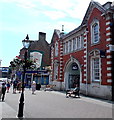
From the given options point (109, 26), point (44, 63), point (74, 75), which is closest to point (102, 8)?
Result: point (109, 26)

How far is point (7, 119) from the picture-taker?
7.72 metres

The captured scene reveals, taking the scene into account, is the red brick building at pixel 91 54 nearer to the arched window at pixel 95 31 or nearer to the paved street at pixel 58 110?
the arched window at pixel 95 31

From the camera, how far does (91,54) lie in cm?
1795

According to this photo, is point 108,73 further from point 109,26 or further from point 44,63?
point 44,63

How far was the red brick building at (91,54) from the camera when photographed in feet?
52.3

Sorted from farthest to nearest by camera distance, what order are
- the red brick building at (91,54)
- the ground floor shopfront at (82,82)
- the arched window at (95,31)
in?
the arched window at (95,31) → the red brick building at (91,54) → the ground floor shopfront at (82,82)

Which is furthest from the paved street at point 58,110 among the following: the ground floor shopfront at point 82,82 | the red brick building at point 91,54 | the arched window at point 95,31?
the arched window at point 95,31

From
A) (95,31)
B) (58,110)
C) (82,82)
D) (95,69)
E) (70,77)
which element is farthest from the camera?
(70,77)

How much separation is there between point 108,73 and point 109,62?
1.04 meters

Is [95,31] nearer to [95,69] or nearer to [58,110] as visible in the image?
[95,69]

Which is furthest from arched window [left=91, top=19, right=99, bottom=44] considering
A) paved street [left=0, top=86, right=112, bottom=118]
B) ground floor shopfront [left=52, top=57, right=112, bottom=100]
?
A: paved street [left=0, top=86, right=112, bottom=118]

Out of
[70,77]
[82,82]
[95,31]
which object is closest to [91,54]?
[95,31]

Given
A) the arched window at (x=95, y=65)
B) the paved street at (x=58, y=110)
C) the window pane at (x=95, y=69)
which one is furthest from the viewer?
the window pane at (x=95, y=69)

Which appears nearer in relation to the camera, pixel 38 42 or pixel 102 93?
pixel 102 93
